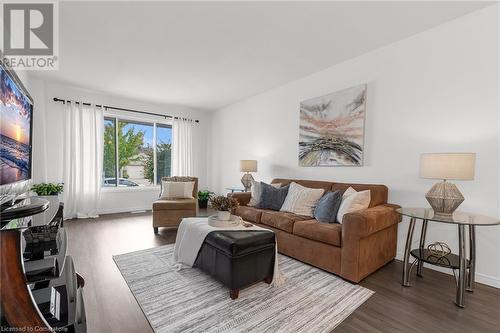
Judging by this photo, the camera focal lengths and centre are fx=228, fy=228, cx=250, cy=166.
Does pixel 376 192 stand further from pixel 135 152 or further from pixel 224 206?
pixel 135 152

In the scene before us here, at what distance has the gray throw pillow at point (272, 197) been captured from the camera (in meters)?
3.36

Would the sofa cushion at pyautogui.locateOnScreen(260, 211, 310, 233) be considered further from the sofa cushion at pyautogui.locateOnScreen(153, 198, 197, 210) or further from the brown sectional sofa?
the sofa cushion at pyautogui.locateOnScreen(153, 198, 197, 210)

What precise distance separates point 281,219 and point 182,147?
3838 millimetres

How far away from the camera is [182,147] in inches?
229

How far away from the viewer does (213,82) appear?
4129 mm

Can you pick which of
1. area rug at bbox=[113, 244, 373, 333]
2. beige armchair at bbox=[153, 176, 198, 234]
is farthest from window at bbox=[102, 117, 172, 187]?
area rug at bbox=[113, 244, 373, 333]

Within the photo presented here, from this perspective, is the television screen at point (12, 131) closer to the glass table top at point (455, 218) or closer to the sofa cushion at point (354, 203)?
the sofa cushion at point (354, 203)

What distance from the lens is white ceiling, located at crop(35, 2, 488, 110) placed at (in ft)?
7.25

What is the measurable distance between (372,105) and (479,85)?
39.5 inches

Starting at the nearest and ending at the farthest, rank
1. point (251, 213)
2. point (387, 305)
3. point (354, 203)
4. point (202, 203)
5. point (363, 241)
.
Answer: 1. point (387, 305)
2. point (363, 241)
3. point (354, 203)
4. point (251, 213)
5. point (202, 203)

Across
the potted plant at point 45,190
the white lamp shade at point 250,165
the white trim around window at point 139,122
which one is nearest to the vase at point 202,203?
the white trim around window at point 139,122

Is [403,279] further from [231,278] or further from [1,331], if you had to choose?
[1,331]

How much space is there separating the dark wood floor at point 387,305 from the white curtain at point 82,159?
2.08 m

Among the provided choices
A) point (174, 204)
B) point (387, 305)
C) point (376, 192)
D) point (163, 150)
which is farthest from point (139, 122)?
point (387, 305)
